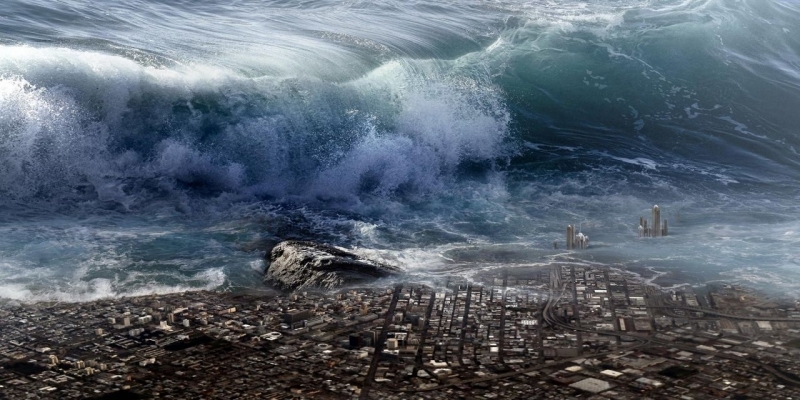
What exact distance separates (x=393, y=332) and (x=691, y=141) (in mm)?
20043

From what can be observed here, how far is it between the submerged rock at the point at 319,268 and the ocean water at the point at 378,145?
0.67 meters

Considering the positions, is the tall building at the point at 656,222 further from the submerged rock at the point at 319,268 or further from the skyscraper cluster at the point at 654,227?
the submerged rock at the point at 319,268

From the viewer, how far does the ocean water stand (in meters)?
29.4

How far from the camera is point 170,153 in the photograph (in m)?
35.4

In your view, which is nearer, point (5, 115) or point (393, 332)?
point (393, 332)

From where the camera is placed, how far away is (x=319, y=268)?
2731cm

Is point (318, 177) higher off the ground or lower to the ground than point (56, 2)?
lower

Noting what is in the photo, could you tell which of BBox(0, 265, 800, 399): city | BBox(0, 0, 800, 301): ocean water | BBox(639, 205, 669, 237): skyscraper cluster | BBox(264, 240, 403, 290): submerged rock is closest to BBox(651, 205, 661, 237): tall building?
BBox(639, 205, 669, 237): skyscraper cluster

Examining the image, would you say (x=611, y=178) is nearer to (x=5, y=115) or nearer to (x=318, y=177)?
(x=318, y=177)

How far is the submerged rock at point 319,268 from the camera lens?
88.2 feet

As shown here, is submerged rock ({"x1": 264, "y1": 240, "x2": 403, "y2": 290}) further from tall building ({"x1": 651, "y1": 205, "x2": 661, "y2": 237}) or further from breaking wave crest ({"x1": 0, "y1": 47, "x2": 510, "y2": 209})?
tall building ({"x1": 651, "y1": 205, "x2": 661, "y2": 237})

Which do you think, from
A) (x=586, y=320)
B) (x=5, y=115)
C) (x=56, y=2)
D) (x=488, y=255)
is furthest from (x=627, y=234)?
(x=56, y=2)

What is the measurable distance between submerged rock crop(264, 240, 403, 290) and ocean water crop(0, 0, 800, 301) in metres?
0.67

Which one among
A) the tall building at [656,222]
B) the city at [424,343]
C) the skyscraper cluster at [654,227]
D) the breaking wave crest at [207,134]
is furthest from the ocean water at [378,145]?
the city at [424,343]
